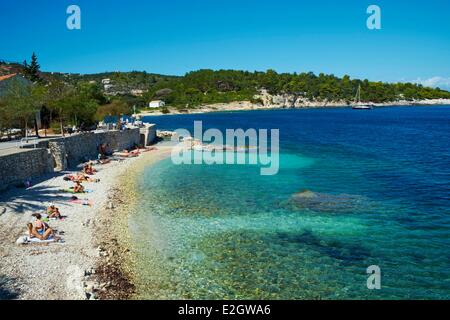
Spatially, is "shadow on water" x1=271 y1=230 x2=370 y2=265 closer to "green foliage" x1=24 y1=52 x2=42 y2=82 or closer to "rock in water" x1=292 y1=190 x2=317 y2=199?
"rock in water" x1=292 y1=190 x2=317 y2=199

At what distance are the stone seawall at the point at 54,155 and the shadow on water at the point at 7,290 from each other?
1136cm

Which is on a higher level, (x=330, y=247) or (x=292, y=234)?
(x=292, y=234)

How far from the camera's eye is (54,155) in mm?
29484

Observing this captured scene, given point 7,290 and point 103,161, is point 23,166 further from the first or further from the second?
point 7,290

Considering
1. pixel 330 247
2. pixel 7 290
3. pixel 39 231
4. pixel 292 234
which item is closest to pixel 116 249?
pixel 39 231

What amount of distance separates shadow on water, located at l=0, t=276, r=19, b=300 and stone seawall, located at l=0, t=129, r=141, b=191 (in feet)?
37.3

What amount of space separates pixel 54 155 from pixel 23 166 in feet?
16.8

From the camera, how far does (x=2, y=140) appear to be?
109 ft

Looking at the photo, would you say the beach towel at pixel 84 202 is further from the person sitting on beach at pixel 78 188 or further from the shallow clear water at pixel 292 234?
the shallow clear water at pixel 292 234

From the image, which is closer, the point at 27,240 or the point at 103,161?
the point at 27,240

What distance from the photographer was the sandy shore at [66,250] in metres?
12.2

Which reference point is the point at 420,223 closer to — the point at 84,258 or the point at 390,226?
the point at 390,226

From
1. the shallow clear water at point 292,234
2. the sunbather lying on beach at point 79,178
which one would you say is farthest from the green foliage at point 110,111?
the sunbather lying on beach at point 79,178
